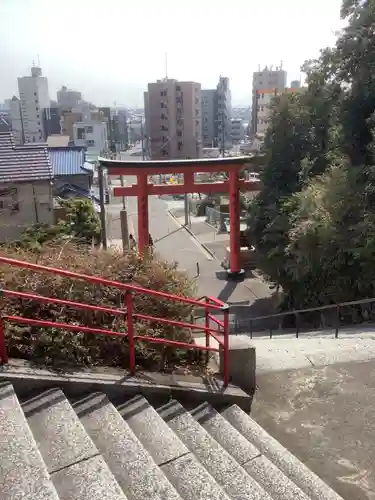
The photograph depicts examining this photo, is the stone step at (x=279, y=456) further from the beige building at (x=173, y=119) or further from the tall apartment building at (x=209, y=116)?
the tall apartment building at (x=209, y=116)

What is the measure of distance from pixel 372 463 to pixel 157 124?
6818cm

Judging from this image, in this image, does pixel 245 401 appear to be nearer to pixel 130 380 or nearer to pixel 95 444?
→ pixel 130 380

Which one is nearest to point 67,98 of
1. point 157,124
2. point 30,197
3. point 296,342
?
point 157,124

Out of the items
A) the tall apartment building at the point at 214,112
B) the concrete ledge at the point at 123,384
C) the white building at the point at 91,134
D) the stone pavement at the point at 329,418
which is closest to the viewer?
the concrete ledge at the point at 123,384

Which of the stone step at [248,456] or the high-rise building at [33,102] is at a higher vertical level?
the high-rise building at [33,102]

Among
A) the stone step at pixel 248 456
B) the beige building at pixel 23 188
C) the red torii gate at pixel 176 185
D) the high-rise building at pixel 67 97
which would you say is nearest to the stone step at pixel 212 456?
the stone step at pixel 248 456

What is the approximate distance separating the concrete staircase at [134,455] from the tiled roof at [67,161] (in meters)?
23.8

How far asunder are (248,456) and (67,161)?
25.1 meters

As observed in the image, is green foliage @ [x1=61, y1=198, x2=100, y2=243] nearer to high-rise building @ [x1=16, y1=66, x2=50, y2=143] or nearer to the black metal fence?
the black metal fence

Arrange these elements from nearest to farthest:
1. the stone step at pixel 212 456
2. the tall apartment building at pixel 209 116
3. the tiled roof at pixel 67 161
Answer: the stone step at pixel 212 456 → the tiled roof at pixel 67 161 → the tall apartment building at pixel 209 116

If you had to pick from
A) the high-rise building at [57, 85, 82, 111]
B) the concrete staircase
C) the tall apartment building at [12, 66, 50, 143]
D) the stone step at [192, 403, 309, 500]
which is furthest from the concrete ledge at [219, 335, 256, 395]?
the high-rise building at [57, 85, 82, 111]

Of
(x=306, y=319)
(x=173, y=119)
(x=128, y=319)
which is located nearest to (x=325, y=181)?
(x=306, y=319)

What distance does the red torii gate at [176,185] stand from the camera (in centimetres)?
1875

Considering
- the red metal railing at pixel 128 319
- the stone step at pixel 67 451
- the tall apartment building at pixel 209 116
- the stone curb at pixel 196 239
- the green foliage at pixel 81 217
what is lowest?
the stone curb at pixel 196 239
